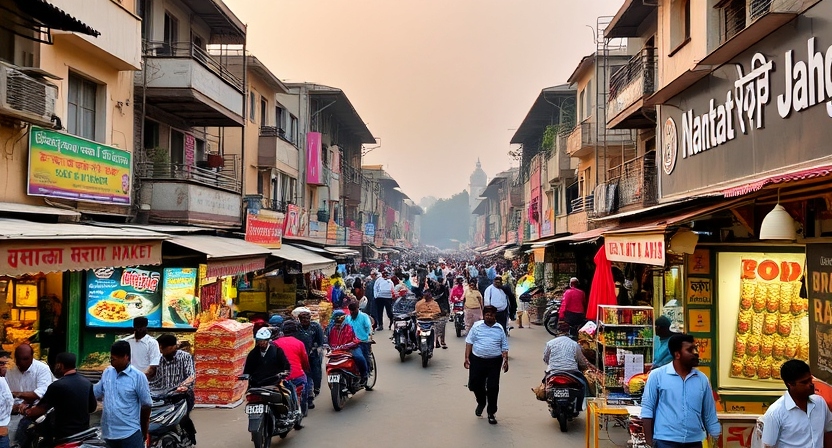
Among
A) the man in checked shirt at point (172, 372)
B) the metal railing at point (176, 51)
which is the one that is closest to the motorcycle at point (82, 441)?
the man in checked shirt at point (172, 372)

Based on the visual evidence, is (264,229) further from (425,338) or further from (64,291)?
(64,291)

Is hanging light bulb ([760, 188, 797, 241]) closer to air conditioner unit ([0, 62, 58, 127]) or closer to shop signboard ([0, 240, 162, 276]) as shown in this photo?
shop signboard ([0, 240, 162, 276])

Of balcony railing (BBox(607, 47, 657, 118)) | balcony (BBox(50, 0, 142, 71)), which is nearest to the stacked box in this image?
balcony (BBox(50, 0, 142, 71))

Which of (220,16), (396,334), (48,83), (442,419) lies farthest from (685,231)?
(220,16)

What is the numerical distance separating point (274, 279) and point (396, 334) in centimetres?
505

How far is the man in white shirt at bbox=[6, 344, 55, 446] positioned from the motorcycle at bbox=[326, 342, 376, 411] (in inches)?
166

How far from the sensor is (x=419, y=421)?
968 cm

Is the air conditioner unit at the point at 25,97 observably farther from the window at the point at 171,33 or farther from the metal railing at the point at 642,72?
the metal railing at the point at 642,72

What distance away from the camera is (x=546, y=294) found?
22.8m

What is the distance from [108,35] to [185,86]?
2.65m

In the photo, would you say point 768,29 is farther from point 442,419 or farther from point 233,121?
point 233,121

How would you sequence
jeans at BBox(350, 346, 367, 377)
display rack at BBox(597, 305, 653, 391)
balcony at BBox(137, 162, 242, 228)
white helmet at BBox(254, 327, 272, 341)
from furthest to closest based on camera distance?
1. balcony at BBox(137, 162, 242, 228)
2. jeans at BBox(350, 346, 367, 377)
3. display rack at BBox(597, 305, 653, 391)
4. white helmet at BBox(254, 327, 272, 341)

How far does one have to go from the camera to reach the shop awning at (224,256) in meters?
11.5

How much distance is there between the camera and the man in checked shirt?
25.1 ft
